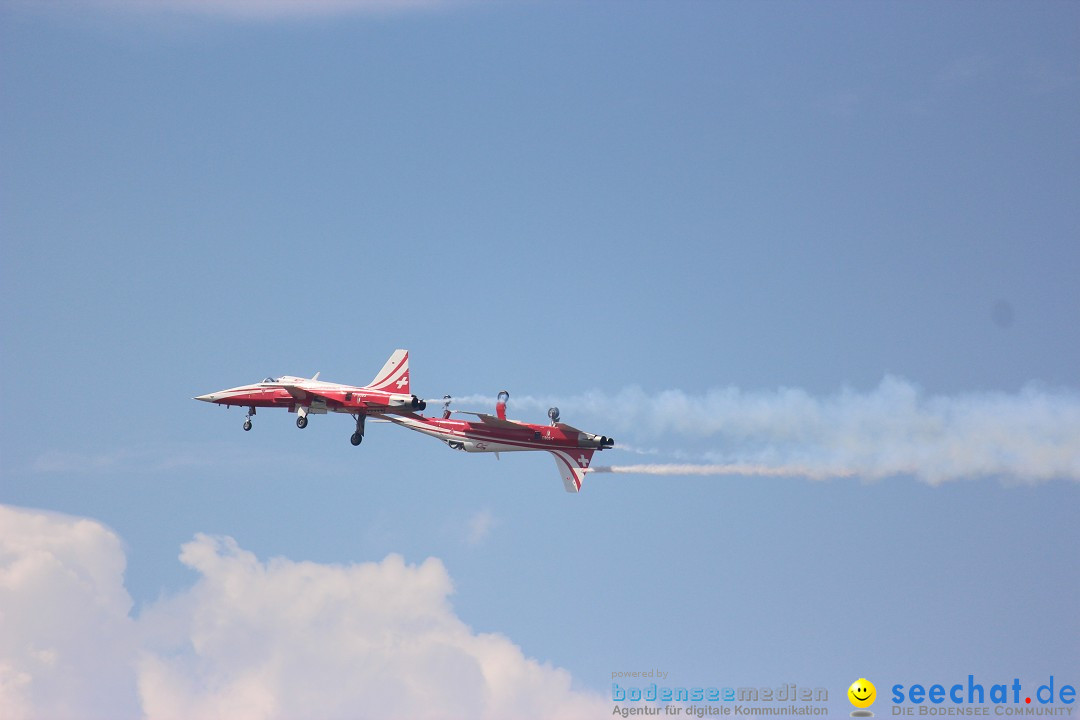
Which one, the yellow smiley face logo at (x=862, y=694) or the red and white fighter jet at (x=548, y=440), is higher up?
the red and white fighter jet at (x=548, y=440)

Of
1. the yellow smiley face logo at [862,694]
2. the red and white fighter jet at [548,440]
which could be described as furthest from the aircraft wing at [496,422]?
the yellow smiley face logo at [862,694]

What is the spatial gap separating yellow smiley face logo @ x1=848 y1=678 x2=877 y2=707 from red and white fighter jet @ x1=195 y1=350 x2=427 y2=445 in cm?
2788

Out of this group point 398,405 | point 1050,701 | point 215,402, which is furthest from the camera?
point 215,402

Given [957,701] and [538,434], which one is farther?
[538,434]

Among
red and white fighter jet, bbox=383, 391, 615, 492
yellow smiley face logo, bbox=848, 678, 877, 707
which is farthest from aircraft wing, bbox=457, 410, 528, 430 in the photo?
yellow smiley face logo, bbox=848, 678, 877, 707

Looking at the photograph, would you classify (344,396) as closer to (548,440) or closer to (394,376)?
(394,376)

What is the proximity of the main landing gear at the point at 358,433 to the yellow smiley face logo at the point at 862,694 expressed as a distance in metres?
30.8

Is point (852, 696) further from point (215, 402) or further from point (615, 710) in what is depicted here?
point (215, 402)

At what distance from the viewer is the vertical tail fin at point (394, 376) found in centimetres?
8681

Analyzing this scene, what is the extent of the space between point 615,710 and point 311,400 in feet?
85.4

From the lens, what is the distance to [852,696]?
78688 millimetres

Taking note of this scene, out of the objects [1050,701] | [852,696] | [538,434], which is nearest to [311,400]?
[538,434]

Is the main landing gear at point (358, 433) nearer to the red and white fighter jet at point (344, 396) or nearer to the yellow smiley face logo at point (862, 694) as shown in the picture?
the red and white fighter jet at point (344, 396)

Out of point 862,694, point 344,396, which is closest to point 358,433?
point 344,396
